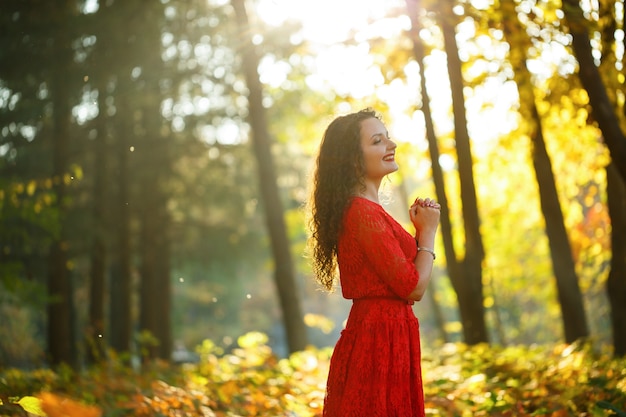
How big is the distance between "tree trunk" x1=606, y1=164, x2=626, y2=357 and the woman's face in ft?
21.9

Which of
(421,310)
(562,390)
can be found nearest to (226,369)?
(562,390)

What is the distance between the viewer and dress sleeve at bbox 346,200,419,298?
150 inches

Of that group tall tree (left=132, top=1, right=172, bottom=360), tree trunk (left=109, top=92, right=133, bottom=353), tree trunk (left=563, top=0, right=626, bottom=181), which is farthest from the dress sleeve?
tree trunk (left=109, top=92, right=133, bottom=353)

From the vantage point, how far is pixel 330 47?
9.97 metres

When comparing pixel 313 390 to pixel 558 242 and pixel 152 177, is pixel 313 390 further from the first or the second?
pixel 152 177

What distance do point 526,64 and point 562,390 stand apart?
16.7ft

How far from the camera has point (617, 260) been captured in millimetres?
10195

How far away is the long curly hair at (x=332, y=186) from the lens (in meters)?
4.09

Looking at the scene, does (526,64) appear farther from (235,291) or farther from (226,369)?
(235,291)

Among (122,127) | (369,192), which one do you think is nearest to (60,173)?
(122,127)

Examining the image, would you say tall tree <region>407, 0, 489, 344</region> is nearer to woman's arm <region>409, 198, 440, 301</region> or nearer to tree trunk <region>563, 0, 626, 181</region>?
tree trunk <region>563, 0, 626, 181</region>

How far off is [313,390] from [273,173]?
7.39 metres

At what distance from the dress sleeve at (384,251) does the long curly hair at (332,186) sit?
153 mm

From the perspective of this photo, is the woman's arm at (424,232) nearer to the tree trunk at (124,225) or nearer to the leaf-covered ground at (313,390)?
the leaf-covered ground at (313,390)
